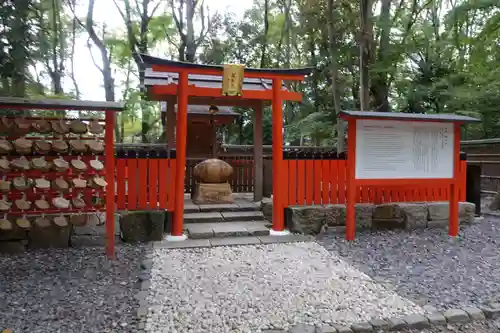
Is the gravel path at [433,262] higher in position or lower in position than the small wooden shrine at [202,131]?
lower

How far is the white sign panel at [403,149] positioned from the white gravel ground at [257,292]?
65.4 inches

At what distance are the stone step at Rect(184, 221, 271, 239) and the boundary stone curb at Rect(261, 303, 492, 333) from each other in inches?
109

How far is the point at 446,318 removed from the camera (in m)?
3.00

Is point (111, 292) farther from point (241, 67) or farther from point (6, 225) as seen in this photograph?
point (241, 67)

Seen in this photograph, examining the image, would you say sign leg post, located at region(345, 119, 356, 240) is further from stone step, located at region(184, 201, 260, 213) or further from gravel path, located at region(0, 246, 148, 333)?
gravel path, located at region(0, 246, 148, 333)

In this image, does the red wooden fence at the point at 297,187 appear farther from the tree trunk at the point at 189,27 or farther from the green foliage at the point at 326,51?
the tree trunk at the point at 189,27

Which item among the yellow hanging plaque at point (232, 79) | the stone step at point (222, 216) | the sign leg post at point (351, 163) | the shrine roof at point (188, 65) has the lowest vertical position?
the stone step at point (222, 216)

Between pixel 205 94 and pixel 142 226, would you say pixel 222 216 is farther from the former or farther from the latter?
pixel 205 94

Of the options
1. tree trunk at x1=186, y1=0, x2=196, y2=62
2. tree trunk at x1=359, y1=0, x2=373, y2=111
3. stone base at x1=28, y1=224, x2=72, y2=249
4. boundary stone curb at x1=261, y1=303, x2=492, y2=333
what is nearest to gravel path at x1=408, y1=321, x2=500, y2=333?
boundary stone curb at x1=261, y1=303, x2=492, y2=333

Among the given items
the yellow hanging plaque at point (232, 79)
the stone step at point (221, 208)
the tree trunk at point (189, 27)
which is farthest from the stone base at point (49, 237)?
the tree trunk at point (189, 27)

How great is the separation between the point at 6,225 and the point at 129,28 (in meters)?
13.0

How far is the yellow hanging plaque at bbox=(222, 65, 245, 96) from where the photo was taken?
540 cm

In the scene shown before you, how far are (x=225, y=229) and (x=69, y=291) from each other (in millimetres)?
2571

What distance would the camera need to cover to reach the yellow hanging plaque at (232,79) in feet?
17.7
